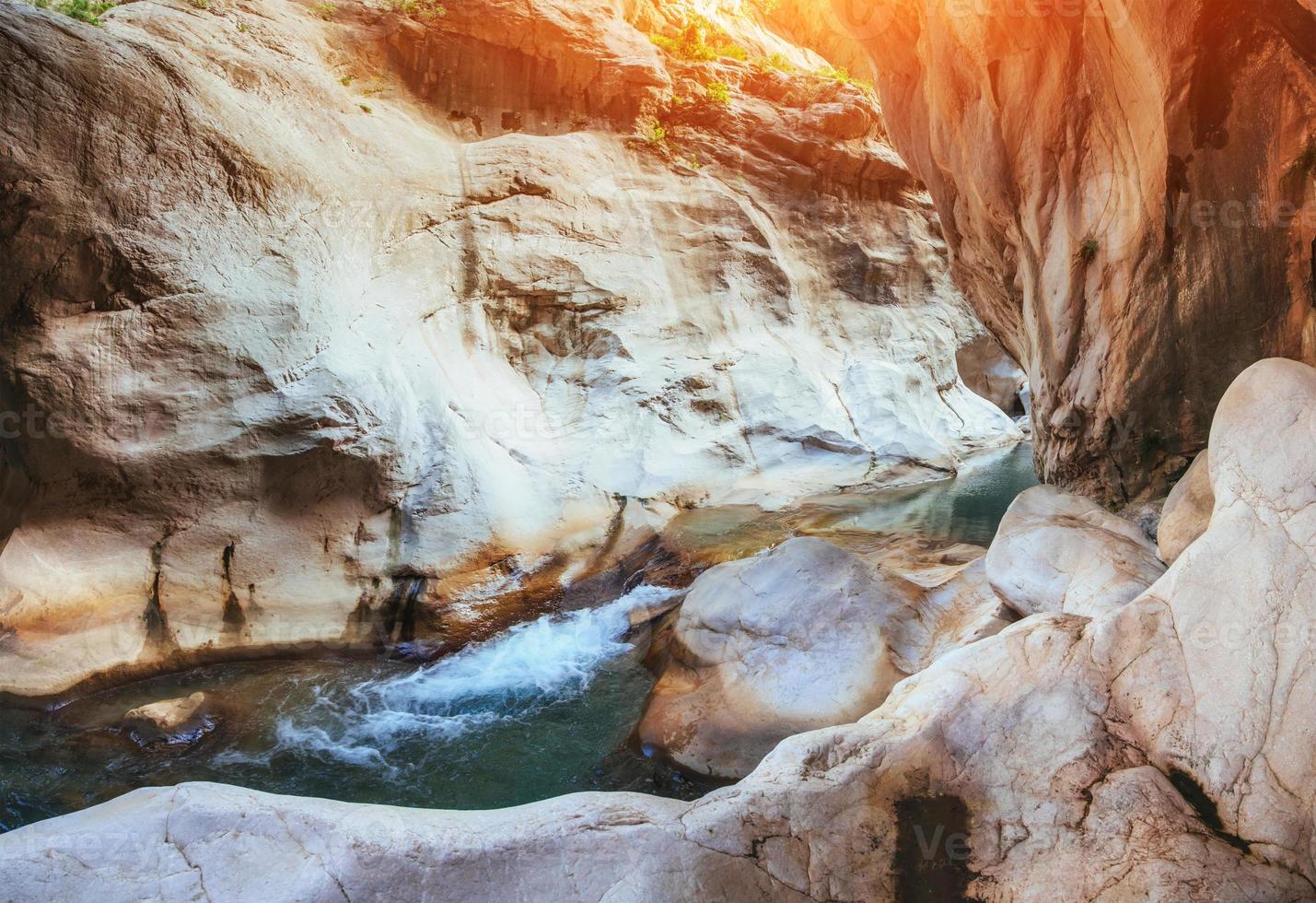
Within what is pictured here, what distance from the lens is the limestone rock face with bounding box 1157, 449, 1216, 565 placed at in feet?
15.4

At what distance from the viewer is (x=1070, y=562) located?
5066 millimetres

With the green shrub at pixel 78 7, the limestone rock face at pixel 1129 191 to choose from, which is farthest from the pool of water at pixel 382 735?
the green shrub at pixel 78 7

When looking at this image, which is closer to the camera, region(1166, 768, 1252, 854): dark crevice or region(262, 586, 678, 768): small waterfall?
region(1166, 768, 1252, 854): dark crevice

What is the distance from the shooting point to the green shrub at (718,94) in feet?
55.3

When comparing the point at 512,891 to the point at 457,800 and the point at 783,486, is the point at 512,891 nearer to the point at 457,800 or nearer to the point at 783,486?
the point at 457,800

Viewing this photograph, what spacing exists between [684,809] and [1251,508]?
2923 mm

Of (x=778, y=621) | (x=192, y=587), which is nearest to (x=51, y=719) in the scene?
(x=192, y=587)

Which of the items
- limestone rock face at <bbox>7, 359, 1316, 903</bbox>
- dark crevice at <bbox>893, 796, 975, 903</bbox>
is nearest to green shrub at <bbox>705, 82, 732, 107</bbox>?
limestone rock face at <bbox>7, 359, 1316, 903</bbox>

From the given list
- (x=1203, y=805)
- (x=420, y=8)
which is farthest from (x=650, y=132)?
(x=1203, y=805)

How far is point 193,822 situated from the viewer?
2.86 m

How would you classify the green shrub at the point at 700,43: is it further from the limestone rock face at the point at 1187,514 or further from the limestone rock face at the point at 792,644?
the limestone rock face at the point at 1187,514

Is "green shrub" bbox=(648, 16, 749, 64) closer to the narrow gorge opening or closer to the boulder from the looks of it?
the narrow gorge opening

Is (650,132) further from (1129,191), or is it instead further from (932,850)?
(932,850)

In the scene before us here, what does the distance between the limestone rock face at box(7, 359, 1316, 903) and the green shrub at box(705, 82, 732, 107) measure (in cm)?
1531
